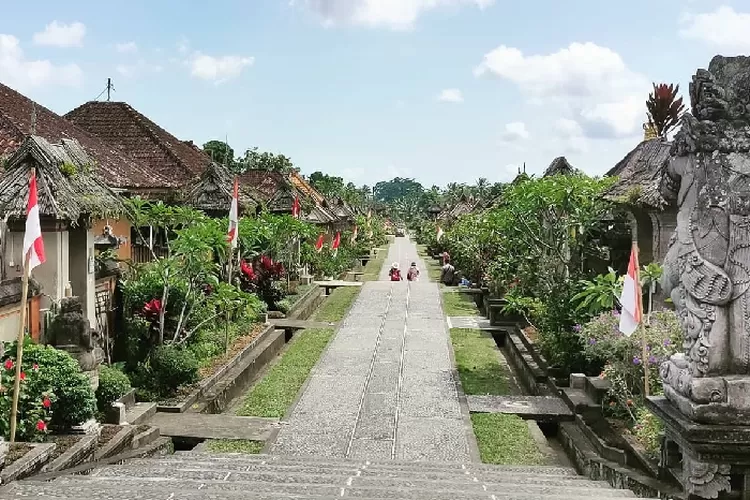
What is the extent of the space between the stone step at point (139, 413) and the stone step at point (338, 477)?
285 centimetres

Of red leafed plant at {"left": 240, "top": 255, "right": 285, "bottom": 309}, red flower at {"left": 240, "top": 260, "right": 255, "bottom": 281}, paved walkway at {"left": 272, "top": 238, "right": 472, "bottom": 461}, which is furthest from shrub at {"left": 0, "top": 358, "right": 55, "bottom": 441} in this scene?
red leafed plant at {"left": 240, "top": 255, "right": 285, "bottom": 309}

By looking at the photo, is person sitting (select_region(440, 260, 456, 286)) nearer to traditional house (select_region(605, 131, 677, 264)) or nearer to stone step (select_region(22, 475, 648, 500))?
traditional house (select_region(605, 131, 677, 264))

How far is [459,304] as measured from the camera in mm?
23656

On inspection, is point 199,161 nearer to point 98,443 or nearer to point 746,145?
point 98,443

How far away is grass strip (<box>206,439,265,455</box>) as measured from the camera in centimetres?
874

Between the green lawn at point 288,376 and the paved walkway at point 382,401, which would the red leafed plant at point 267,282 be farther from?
the paved walkway at point 382,401

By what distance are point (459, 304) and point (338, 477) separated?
1785 cm

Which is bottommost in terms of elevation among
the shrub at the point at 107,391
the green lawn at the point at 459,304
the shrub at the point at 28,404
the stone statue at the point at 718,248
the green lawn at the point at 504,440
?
the green lawn at the point at 504,440

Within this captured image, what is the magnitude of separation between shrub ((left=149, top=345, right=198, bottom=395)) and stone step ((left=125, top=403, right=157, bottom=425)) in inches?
25.4

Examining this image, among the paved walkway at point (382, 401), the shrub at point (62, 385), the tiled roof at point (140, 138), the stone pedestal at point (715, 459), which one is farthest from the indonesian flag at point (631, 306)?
the tiled roof at point (140, 138)

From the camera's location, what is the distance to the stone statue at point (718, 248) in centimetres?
470

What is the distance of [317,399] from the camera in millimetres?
11234

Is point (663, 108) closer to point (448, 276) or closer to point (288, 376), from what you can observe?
point (288, 376)

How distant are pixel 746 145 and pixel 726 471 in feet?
6.77
